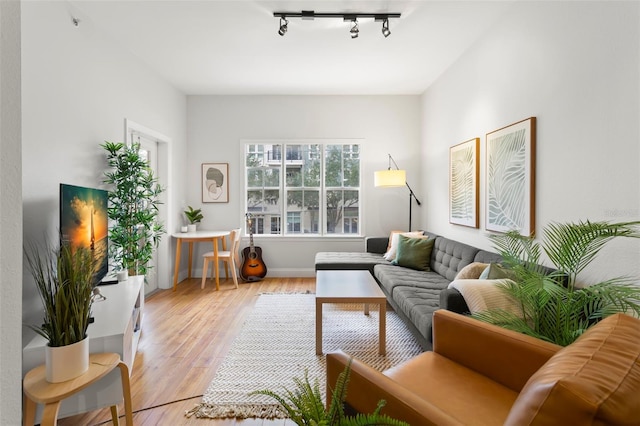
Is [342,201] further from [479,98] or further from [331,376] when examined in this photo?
[331,376]

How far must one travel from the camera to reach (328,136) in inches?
→ 195

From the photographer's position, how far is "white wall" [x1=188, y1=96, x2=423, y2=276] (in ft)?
16.1

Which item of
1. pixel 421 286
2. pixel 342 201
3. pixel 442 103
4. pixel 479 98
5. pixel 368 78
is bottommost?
pixel 421 286

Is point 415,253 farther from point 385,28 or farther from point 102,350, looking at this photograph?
point 102,350

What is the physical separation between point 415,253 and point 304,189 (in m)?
2.12

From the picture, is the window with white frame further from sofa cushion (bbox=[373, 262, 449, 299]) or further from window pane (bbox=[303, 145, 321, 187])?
sofa cushion (bbox=[373, 262, 449, 299])

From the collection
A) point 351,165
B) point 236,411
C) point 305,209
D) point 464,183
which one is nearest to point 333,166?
point 351,165

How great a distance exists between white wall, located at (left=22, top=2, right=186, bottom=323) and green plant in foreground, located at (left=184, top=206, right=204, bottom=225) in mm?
1604

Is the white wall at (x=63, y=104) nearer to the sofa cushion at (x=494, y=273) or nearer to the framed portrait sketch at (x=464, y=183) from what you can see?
the sofa cushion at (x=494, y=273)

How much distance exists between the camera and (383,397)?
1030mm

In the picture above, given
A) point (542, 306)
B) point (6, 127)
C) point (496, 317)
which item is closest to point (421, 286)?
point (496, 317)

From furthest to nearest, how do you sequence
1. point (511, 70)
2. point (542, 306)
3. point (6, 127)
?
point (511, 70) < point (542, 306) < point (6, 127)

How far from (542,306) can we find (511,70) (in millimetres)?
2020

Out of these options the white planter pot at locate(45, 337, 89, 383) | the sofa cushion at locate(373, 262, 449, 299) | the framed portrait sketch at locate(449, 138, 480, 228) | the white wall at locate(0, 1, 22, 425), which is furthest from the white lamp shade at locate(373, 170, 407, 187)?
the white wall at locate(0, 1, 22, 425)
